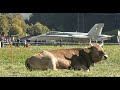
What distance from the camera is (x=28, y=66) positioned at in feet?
28.3

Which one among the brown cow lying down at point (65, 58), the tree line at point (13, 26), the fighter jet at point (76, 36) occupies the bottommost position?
the brown cow lying down at point (65, 58)

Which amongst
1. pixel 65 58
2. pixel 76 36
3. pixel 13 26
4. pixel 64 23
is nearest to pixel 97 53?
pixel 65 58

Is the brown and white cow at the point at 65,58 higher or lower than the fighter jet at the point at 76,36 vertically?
lower

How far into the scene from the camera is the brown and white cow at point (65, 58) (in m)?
8.55

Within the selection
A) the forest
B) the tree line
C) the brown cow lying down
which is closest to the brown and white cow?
the brown cow lying down

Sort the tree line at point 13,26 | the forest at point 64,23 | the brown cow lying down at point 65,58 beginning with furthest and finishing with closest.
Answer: the forest at point 64,23 → the tree line at point 13,26 → the brown cow lying down at point 65,58

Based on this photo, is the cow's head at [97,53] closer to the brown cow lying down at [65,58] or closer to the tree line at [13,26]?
the brown cow lying down at [65,58]

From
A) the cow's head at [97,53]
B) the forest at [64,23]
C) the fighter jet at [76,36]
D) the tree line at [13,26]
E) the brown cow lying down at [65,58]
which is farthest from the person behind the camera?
the fighter jet at [76,36]

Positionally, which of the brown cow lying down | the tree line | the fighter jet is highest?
the tree line

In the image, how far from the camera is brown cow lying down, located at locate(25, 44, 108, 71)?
8.54 metres

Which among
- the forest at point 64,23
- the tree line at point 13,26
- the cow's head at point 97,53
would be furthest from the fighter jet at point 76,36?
the cow's head at point 97,53

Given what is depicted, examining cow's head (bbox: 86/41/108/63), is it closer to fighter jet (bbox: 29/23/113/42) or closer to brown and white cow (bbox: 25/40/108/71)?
brown and white cow (bbox: 25/40/108/71)

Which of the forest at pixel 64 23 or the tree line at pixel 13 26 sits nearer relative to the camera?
the tree line at pixel 13 26
